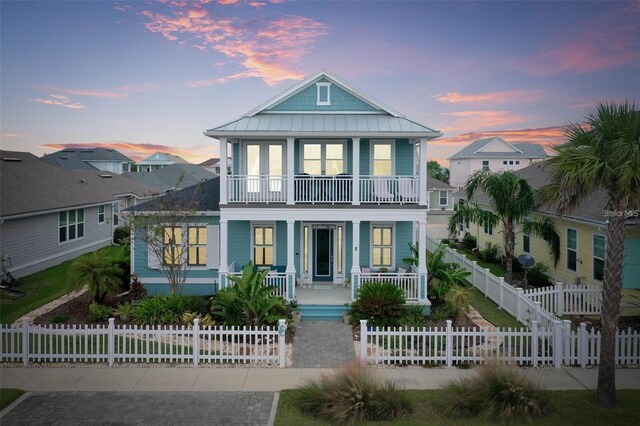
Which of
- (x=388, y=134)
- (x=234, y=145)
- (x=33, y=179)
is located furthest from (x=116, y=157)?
(x=388, y=134)

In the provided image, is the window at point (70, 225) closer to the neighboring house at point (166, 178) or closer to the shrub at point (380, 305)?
the neighboring house at point (166, 178)

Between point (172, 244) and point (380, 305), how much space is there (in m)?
7.06

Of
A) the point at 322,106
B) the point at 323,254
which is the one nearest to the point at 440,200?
the point at 323,254

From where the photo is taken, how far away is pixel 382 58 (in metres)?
19.4

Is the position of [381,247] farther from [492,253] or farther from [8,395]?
[8,395]

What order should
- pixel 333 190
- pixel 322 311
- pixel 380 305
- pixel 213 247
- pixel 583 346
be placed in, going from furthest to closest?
pixel 213 247, pixel 333 190, pixel 322 311, pixel 380 305, pixel 583 346

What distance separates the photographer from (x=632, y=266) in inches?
567

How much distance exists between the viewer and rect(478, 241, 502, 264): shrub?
24.1 meters

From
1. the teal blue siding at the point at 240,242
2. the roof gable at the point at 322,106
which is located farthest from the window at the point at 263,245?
the roof gable at the point at 322,106

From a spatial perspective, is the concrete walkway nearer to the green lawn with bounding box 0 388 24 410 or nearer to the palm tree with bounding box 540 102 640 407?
the palm tree with bounding box 540 102 640 407

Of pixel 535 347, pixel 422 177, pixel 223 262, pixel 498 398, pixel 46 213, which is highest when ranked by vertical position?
pixel 422 177

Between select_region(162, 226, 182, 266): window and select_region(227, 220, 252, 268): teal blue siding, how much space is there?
5.94ft

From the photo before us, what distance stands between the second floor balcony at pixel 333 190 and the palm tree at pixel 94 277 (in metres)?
4.51

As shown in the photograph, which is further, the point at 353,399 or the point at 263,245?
the point at 263,245
